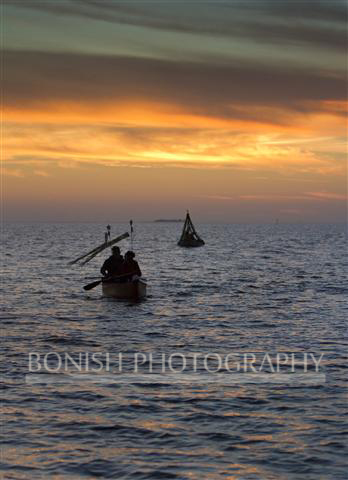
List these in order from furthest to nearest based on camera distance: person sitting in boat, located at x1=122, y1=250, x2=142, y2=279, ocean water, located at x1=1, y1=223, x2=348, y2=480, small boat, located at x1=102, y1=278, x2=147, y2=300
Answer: small boat, located at x1=102, y1=278, x2=147, y2=300, person sitting in boat, located at x1=122, y1=250, x2=142, y2=279, ocean water, located at x1=1, y1=223, x2=348, y2=480

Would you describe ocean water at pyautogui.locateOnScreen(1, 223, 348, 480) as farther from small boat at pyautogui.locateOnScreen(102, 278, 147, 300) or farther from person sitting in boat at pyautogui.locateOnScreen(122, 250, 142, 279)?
person sitting in boat at pyautogui.locateOnScreen(122, 250, 142, 279)

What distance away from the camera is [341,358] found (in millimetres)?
20625

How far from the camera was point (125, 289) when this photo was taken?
34.6 meters

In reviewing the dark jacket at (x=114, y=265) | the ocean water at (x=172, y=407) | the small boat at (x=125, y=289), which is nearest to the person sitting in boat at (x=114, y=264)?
the dark jacket at (x=114, y=265)

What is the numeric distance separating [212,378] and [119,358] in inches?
157

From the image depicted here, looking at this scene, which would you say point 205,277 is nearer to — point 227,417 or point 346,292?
point 346,292

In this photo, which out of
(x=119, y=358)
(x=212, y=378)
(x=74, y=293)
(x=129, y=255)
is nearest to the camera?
(x=212, y=378)

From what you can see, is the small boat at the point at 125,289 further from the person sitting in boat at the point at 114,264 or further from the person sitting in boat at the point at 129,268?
the person sitting in boat at the point at 114,264

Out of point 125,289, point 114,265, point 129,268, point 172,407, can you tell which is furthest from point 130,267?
point 172,407

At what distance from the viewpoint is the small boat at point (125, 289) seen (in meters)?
34.4

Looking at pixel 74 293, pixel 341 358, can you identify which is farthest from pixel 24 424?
pixel 74 293

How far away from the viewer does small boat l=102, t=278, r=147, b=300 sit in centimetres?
3438

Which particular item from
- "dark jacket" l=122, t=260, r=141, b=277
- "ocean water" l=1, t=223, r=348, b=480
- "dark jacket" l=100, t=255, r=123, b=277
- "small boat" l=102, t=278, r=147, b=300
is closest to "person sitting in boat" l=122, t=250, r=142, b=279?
"dark jacket" l=122, t=260, r=141, b=277

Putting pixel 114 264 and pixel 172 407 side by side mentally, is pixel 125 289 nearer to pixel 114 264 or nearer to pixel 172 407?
pixel 114 264
